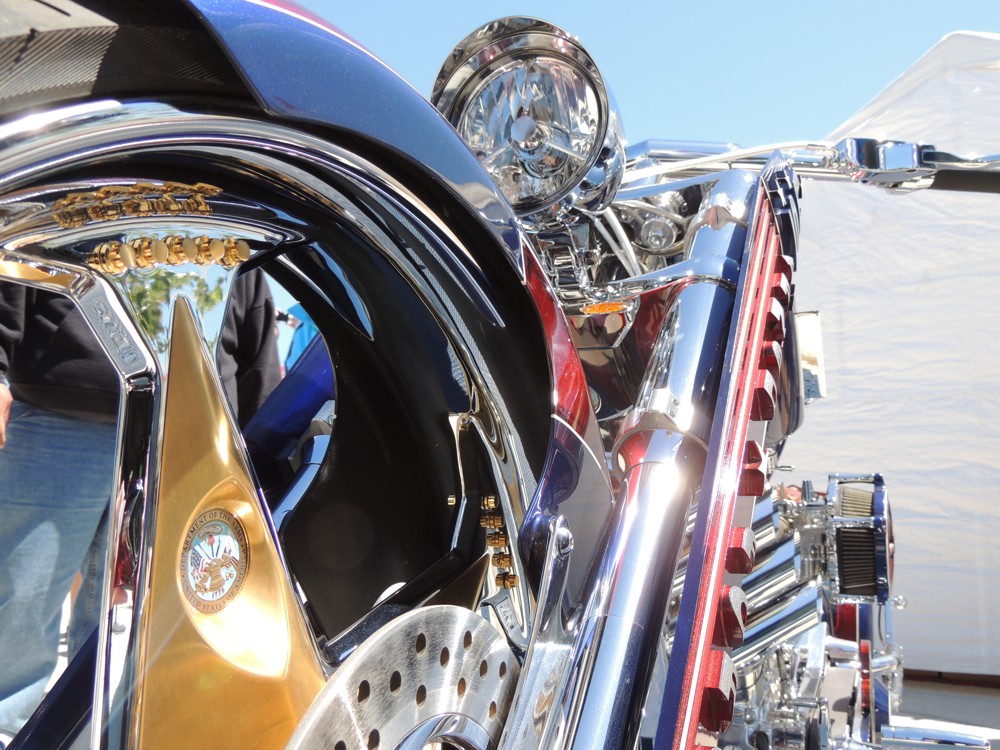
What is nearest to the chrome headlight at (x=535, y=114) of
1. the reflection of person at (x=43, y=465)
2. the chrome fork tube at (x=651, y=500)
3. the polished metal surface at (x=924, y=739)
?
the chrome fork tube at (x=651, y=500)

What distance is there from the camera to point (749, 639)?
1.39m

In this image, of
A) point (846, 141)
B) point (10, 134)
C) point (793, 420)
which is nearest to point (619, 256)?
point (846, 141)

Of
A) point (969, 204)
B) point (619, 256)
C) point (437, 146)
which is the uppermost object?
point (969, 204)

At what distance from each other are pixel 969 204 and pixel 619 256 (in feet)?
20.6

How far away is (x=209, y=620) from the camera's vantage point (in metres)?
0.63

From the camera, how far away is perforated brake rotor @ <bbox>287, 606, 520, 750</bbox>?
23.8 inches

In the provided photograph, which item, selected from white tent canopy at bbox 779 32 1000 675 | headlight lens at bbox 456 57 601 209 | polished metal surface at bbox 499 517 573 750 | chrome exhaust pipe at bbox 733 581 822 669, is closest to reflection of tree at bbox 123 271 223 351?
polished metal surface at bbox 499 517 573 750

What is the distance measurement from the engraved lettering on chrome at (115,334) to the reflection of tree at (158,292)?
0.01 meters

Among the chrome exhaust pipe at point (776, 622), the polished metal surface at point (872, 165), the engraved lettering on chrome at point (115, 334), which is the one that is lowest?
the engraved lettering on chrome at point (115, 334)

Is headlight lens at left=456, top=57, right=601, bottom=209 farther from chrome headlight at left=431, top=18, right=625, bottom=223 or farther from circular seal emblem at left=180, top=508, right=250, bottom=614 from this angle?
circular seal emblem at left=180, top=508, right=250, bottom=614

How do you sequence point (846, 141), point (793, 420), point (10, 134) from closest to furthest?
point (10, 134)
point (846, 141)
point (793, 420)

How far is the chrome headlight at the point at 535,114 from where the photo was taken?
3.36ft

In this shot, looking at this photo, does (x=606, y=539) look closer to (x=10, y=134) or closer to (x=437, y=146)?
(x=437, y=146)

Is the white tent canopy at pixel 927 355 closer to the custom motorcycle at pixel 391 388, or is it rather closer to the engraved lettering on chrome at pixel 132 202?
the custom motorcycle at pixel 391 388
